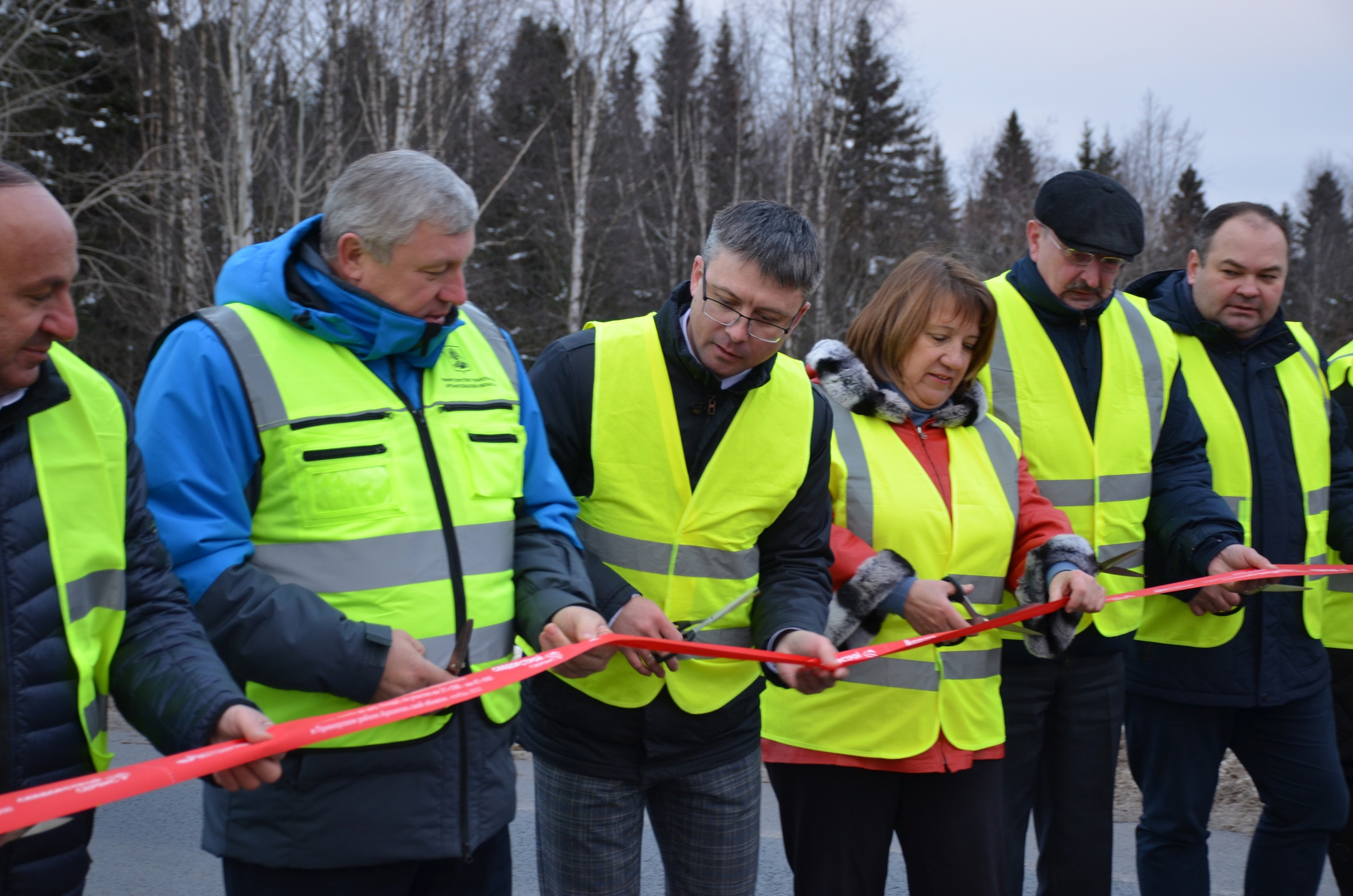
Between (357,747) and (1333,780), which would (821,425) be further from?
(1333,780)

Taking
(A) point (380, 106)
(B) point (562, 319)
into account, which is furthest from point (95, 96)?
(B) point (562, 319)

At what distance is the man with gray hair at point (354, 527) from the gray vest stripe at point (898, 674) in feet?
3.17

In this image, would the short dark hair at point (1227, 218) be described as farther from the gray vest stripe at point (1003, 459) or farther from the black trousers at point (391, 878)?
the black trousers at point (391, 878)

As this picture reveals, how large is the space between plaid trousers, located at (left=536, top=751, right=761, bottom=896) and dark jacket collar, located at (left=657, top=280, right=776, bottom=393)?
101 cm

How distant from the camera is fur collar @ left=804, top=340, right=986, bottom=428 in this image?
10.6 ft

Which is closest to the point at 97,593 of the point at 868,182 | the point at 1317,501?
the point at 1317,501

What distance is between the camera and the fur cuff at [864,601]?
307cm

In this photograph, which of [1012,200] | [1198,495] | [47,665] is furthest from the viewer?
[1012,200]

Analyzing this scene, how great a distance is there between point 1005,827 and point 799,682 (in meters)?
1.22

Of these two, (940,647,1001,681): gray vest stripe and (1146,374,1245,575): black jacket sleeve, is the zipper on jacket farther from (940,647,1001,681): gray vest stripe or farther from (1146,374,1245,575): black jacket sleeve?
(1146,374,1245,575): black jacket sleeve

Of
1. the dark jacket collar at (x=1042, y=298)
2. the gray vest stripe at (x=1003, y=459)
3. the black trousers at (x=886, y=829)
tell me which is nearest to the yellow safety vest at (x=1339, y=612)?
the dark jacket collar at (x=1042, y=298)

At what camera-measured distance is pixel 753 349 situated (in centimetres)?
282

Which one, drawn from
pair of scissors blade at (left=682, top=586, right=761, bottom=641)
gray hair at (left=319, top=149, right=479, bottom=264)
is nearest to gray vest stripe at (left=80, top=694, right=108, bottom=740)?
gray hair at (left=319, top=149, right=479, bottom=264)

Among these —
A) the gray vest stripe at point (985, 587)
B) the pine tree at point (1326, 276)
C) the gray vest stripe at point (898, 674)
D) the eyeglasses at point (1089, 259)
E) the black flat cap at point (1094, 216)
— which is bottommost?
the gray vest stripe at point (898, 674)
